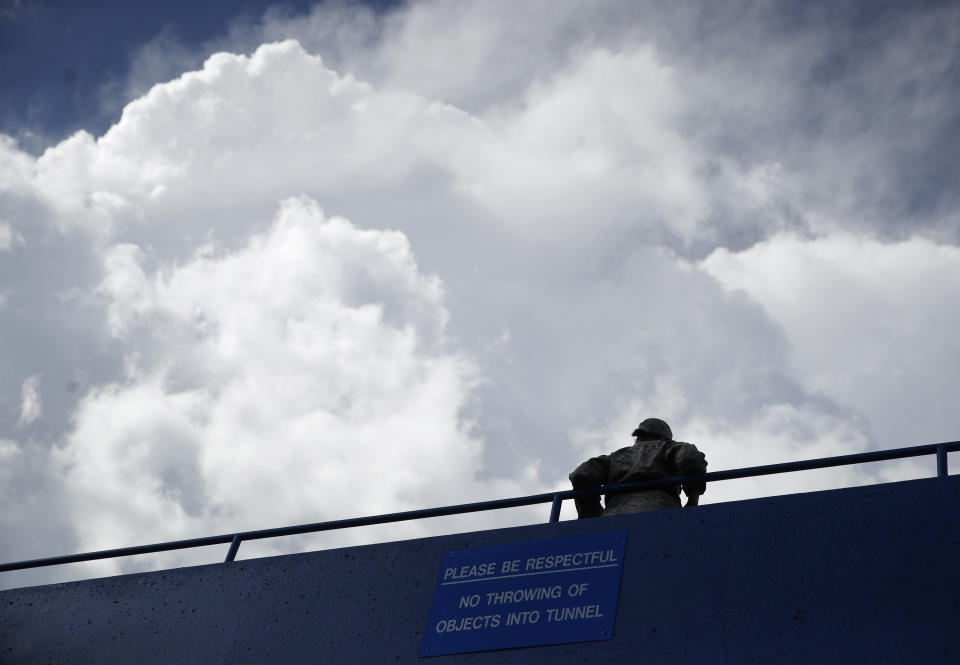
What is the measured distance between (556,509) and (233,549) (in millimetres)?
3021

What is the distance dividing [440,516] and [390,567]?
63 cm

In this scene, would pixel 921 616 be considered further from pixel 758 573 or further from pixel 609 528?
pixel 609 528

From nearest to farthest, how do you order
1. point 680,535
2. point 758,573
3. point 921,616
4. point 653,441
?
1. point 921,616
2. point 758,573
3. point 680,535
4. point 653,441

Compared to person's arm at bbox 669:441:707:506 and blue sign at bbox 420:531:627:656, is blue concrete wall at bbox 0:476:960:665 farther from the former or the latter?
person's arm at bbox 669:441:707:506

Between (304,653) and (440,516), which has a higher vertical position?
(440,516)

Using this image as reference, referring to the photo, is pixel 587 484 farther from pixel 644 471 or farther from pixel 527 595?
pixel 527 595

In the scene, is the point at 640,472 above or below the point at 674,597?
above

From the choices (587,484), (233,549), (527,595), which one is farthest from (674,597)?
(233,549)

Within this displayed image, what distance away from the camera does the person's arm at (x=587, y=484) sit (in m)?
8.23

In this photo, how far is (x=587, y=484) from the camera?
27.1 feet

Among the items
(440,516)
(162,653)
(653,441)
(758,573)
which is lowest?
(162,653)

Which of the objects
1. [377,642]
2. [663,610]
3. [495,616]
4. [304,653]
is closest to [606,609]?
[663,610]

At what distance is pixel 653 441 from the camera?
8383 mm

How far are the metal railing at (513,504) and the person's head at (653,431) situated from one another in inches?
27.2
